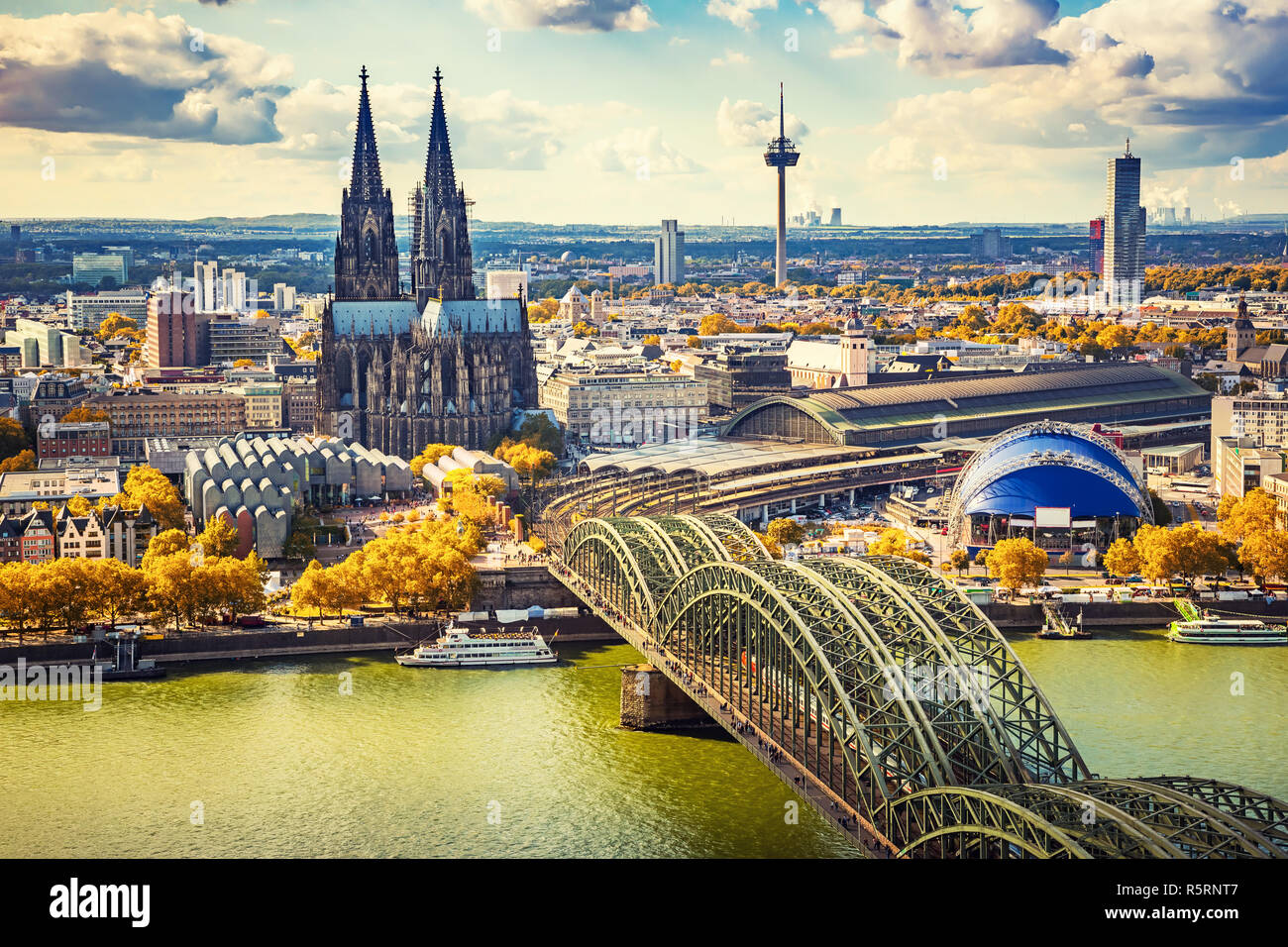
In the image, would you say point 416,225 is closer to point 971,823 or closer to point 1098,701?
point 1098,701

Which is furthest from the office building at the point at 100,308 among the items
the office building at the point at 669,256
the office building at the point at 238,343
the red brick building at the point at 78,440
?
the office building at the point at 669,256

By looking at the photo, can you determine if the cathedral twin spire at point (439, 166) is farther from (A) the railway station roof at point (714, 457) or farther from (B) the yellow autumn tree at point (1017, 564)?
(B) the yellow autumn tree at point (1017, 564)

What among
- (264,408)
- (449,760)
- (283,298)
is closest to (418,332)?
(264,408)

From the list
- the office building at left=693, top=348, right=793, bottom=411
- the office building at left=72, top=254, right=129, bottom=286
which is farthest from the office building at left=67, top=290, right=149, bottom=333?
the office building at left=693, top=348, right=793, bottom=411

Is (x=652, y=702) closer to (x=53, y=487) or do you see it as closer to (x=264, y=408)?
(x=53, y=487)

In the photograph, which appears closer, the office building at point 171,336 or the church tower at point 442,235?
the church tower at point 442,235

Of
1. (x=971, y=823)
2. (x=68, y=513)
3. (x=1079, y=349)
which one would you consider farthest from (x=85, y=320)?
(x=971, y=823)

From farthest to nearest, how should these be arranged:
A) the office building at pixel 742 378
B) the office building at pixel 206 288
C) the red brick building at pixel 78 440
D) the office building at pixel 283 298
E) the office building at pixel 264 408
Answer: the office building at pixel 283 298 → the office building at pixel 206 288 → the office building at pixel 742 378 → the office building at pixel 264 408 → the red brick building at pixel 78 440
